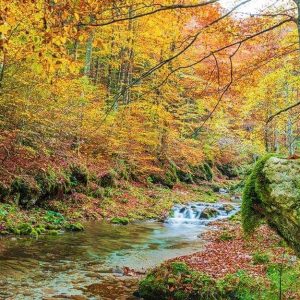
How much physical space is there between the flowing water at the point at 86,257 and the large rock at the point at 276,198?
10.6ft

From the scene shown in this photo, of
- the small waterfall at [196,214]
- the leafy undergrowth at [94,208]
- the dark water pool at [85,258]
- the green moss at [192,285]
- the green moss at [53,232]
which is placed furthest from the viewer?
the small waterfall at [196,214]

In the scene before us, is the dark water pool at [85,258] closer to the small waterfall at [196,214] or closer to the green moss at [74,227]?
the green moss at [74,227]

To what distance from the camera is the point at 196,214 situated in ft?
63.2

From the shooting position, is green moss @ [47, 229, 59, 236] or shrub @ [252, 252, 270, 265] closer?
shrub @ [252, 252, 270, 265]

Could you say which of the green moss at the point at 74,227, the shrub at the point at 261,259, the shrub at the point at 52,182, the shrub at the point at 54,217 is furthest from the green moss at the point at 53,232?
the shrub at the point at 261,259

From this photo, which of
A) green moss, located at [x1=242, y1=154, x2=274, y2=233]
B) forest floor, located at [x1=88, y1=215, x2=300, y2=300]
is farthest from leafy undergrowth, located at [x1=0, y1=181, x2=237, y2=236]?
green moss, located at [x1=242, y1=154, x2=274, y2=233]

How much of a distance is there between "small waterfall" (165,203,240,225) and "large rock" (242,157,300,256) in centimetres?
1233

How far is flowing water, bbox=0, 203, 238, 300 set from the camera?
7516 mm

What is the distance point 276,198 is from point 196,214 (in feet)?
48.3

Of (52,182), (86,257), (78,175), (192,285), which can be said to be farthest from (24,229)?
(192,285)

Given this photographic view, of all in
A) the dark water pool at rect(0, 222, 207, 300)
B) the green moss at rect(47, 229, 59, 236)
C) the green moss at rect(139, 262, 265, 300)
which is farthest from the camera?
the green moss at rect(47, 229, 59, 236)

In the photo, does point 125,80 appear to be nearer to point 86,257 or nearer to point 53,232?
point 53,232

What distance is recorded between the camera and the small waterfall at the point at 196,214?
59.2 feet

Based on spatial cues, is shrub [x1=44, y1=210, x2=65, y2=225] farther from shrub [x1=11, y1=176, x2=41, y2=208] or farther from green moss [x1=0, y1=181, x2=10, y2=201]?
green moss [x1=0, y1=181, x2=10, y2=201]
